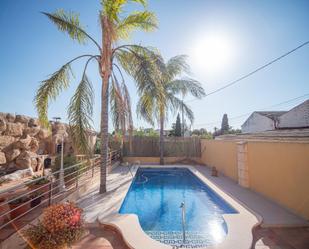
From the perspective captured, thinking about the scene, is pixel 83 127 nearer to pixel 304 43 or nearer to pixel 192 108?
pixel 304 43

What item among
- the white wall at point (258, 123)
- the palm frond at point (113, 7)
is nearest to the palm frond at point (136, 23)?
the palm frond at point (113, 7)

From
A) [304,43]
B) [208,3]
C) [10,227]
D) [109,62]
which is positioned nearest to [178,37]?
[208,3]

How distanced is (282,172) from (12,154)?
34.6ft

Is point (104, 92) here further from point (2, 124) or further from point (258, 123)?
point (258, 123)

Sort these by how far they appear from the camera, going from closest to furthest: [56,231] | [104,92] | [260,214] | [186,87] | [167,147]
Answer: [56,231], [260,214], [104,92], [186,87], [167,147]

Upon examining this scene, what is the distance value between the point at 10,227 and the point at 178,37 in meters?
9.36

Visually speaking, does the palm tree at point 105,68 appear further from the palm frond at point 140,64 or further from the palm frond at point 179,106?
the palm frond at point 179,106

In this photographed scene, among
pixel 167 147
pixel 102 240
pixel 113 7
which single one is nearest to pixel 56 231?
pixel 102 240

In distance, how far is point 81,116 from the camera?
18.6 feet

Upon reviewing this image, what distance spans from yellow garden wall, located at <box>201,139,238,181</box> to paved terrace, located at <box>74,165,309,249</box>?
5.56 feet

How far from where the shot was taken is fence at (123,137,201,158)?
15141 mm

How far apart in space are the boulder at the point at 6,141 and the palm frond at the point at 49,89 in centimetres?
289

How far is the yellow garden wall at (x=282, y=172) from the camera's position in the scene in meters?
4.83

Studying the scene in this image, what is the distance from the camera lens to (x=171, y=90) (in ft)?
42.0
